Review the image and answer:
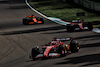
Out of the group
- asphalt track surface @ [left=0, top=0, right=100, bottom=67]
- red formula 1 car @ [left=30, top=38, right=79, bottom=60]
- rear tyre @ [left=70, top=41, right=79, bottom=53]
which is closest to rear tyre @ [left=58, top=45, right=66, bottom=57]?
red formula 1 car @ [left=30, top=38, right=79, bottom=60]

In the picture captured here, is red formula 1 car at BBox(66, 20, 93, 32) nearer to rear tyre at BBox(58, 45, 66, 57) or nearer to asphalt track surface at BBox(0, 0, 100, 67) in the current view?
asphalt track surface at BBox(0, 0, 100, 67)

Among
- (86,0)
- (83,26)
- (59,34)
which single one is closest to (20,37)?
(59,34)

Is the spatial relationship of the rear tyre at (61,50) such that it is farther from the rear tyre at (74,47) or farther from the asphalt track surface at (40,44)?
the rear tyre at (74,47)

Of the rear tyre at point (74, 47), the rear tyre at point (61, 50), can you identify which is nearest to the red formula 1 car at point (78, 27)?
the rear tyre at point (74, 47)

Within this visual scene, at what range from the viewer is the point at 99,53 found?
17500 mm

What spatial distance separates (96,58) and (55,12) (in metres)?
27.5

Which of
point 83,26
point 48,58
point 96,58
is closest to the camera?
point 96,58

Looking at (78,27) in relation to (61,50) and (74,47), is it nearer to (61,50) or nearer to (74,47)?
(74,47)

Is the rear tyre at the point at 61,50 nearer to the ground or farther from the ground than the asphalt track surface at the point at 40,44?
farther from the ground

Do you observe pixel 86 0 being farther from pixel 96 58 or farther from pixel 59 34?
pixel 96 58

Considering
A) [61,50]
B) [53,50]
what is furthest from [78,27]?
[61,50]

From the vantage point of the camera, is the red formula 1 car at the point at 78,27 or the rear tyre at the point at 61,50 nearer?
the rear tyre at the point at 61,50

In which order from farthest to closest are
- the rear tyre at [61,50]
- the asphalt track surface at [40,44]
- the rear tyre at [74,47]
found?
the rear tyre at [74,47], the rear tyre at [61,50], the asphalt track surface at [40,44]

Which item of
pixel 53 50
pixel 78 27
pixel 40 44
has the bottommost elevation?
pixel 40 44
